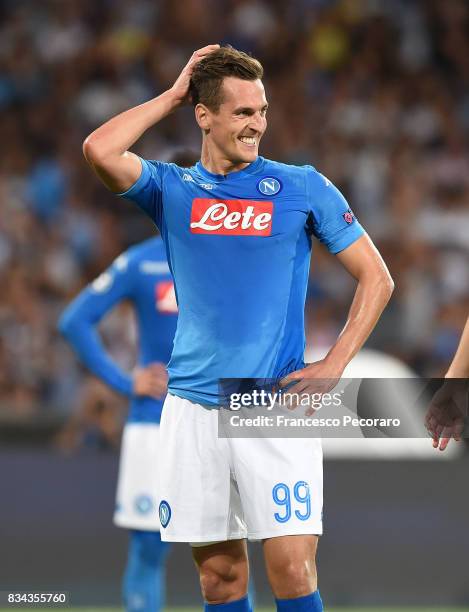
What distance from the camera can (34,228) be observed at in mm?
10469

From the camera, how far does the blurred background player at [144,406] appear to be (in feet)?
20.0

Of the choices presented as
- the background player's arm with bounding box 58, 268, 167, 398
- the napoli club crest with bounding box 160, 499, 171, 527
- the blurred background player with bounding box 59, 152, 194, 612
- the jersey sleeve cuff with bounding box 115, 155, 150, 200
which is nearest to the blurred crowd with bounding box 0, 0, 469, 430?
the background player's arm with bounding box 58, 268, 167, 398

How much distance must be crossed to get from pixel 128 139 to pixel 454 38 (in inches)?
326

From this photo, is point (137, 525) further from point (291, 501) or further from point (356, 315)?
point (356, 315)

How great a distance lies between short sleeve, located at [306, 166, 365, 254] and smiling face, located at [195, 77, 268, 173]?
253 millimetres

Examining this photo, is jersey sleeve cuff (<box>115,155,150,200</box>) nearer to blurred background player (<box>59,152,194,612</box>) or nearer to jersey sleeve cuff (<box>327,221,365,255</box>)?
jersey sleeve cuff (<box>327,221,365,255</box>)

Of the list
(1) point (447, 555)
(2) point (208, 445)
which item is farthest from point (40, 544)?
(2) point (208, 445)

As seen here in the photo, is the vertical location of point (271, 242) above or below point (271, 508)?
above

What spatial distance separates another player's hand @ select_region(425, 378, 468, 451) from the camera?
4355mm

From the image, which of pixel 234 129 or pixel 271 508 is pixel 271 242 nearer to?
pixel 234 129

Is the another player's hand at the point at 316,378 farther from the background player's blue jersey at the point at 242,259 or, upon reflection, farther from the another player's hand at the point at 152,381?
the another player's hand at the point at 152,381

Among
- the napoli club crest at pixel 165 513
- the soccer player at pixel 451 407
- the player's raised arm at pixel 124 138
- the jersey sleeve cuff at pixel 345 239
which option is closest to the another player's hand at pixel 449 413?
the soccer player at pixel 451 407

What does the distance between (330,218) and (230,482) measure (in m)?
1.02

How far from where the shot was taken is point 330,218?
14.6 ft
